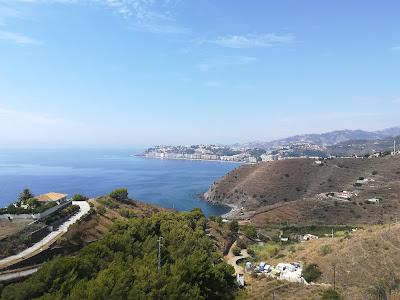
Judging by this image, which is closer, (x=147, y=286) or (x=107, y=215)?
(x=147, y=286)

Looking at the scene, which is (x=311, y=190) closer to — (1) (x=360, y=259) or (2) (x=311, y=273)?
(1) (x=360, y=259)

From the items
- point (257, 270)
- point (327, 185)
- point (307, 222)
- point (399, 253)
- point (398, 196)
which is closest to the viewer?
point (399, 253)

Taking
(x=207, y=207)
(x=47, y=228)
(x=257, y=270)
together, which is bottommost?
(x=207, y=207)

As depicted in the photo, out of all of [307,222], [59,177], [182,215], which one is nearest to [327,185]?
[307,222]

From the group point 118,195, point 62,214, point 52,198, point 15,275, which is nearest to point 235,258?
point 62,214

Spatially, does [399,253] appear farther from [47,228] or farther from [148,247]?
[47,228]

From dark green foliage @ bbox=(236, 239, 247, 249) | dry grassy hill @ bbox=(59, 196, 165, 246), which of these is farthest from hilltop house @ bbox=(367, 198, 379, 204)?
dry grassy hill @ bbox=(59, 196, 165, 246)

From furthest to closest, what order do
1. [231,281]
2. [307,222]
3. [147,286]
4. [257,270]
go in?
[307,222], [257,270], [231,281], [147,286]

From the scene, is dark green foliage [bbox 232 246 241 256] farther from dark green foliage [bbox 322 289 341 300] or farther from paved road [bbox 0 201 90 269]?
dark green foliage [bbox 322 289 341 300]
